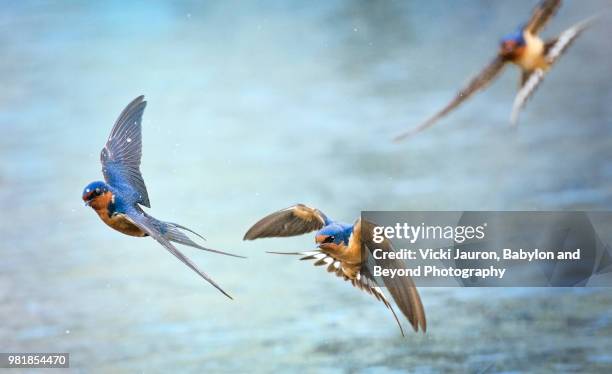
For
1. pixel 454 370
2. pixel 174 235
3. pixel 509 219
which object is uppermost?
pixel 509 219

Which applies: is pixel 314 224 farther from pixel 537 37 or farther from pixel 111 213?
pixel 537 37

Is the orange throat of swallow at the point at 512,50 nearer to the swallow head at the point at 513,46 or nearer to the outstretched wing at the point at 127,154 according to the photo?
the swallow head at the point at 513,46

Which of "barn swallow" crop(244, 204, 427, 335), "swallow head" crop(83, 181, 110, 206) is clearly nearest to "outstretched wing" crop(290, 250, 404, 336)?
"barn swallow" crop(244, 204, 427, 335)

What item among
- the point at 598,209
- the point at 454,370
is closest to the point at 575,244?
the point at 598,209

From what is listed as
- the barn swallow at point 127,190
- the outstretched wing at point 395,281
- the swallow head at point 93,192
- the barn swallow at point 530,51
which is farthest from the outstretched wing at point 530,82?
the swallow head at point 93,192

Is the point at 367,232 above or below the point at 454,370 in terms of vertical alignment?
above

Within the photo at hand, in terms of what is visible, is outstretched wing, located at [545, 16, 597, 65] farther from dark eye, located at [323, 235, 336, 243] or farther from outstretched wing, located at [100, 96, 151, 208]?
outstretched wing, located at [100, 96, 151, 208]
